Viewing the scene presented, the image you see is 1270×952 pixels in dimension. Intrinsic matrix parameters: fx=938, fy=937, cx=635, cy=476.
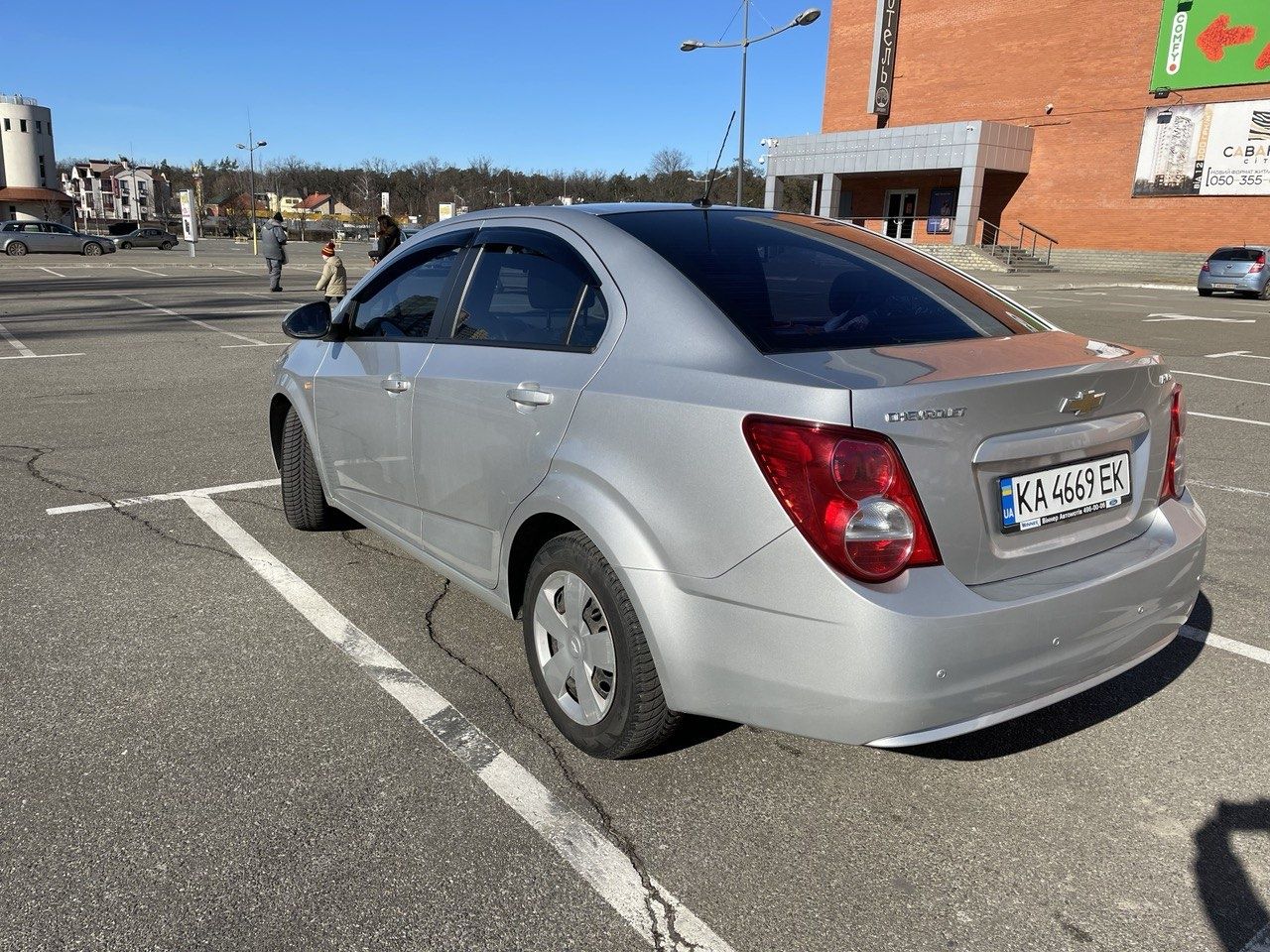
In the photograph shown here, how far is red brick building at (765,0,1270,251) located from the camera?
36.4m

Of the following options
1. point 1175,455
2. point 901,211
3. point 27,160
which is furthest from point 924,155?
point 27,160

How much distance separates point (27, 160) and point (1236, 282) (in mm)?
102742

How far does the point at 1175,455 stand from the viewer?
288cm

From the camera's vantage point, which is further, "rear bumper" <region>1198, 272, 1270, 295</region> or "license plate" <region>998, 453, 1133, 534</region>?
"rear bumper" <region>1198, 272, 1270, 295</region>

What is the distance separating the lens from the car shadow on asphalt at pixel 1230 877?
2.15 metres

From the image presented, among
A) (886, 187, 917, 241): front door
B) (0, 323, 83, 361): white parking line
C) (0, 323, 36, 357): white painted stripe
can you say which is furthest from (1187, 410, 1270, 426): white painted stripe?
(886, 187, 917, 241): front door

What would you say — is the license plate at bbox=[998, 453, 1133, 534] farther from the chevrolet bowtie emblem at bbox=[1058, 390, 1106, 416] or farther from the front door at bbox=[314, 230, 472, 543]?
the front door at bbox=[314, 230, 472, 543]

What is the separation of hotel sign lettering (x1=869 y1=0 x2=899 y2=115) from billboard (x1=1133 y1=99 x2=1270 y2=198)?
1261cm

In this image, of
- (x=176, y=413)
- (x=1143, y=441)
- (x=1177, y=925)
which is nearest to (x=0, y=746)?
(x=1177, y=925)

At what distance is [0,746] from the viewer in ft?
9.20

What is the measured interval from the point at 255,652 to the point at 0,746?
84 centimetres

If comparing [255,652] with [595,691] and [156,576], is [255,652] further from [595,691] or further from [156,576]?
[595,691]

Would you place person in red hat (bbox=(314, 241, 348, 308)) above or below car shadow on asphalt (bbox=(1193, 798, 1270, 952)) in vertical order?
above

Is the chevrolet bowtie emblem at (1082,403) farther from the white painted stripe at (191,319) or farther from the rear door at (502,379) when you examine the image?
the white painted stripe at (191,319)
